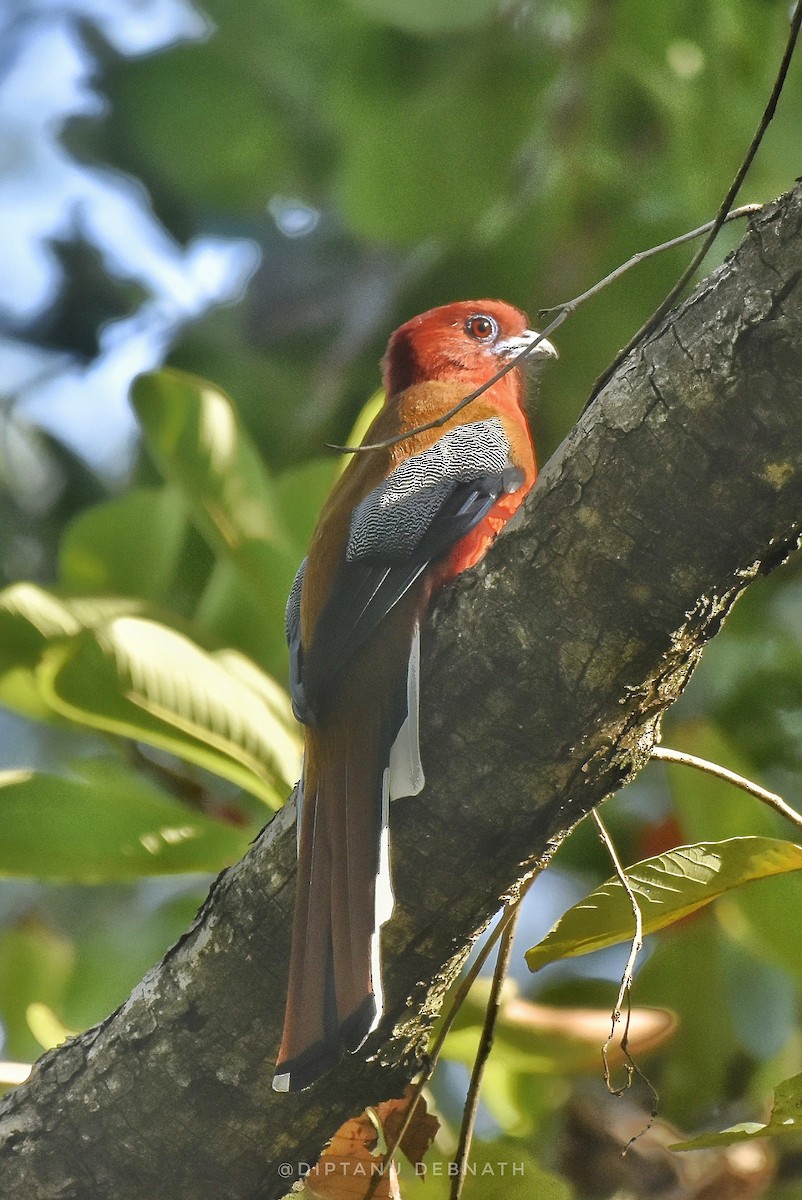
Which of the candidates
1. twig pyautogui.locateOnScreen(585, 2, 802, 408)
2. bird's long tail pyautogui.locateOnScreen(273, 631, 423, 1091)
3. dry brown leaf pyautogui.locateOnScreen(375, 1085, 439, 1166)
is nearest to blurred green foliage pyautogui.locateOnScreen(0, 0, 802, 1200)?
dry brown leaf pyautogui.locateOnScreen(375, 1085, 439, 1166)

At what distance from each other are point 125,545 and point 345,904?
4.61ft

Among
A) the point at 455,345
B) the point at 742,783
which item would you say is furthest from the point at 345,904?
the point at 455,345

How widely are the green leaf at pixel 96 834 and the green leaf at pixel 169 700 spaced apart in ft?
0.35

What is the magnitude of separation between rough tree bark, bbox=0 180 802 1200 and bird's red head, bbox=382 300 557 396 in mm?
1305

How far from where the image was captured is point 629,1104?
9.58 feet

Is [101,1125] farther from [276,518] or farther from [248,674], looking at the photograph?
[276,518]

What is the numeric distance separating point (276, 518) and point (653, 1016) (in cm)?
119

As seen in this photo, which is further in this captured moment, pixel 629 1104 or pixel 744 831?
pixel 629 1104

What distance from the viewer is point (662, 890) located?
156 centimetres

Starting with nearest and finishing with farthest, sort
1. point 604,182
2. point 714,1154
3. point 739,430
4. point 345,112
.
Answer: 1. point 739,430
2. point 714,1154
3. point 345,112
4. point 604,182

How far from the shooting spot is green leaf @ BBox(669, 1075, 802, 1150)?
1.35 m

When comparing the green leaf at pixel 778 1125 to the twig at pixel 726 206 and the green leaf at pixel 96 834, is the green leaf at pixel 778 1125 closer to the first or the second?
the twig at pixel 726 206

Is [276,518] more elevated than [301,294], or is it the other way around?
[301,294]

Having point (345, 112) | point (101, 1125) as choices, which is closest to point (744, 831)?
point (101, 1125)
